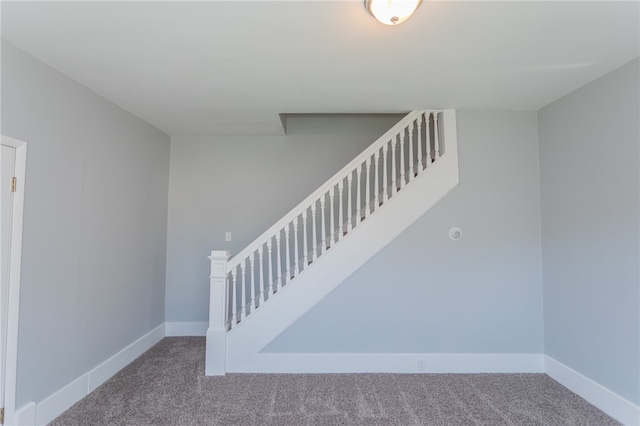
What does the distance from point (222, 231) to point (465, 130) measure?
2.93 m

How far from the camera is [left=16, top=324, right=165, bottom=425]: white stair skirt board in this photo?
81.6 inches

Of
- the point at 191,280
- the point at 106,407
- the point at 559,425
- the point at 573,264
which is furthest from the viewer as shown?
the point at 191,280

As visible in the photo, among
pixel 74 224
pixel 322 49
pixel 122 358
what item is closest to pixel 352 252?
pixel 322 49

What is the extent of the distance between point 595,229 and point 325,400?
2.43m

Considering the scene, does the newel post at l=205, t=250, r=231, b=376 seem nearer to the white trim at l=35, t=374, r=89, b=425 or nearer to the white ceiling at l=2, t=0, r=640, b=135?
the white trim at l=35, t=374, r=89, b=425

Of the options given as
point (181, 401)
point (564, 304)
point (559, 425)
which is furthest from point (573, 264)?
point (181, 401)

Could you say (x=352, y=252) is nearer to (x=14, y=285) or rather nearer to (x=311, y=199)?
(x=311, y=199)

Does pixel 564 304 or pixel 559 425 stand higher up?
pixel 564 304

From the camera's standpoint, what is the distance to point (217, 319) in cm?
298

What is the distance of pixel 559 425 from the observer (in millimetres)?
2195

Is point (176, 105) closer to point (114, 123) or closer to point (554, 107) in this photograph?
point (114, 123)

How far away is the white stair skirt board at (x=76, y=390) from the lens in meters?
2.07

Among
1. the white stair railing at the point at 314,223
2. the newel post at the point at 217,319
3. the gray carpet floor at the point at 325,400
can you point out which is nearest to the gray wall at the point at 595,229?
the gray carpet floor at the point at 325,400

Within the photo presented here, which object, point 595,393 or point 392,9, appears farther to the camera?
point 595,393
